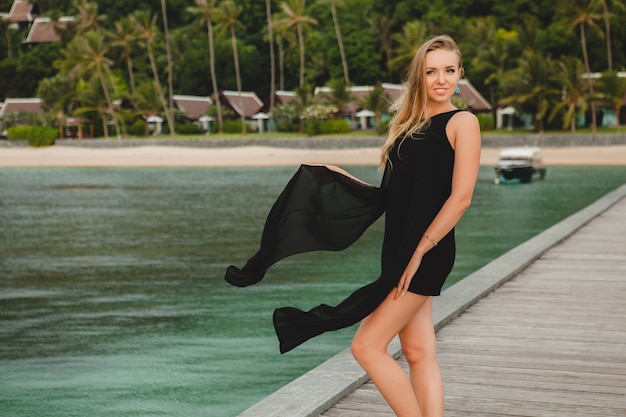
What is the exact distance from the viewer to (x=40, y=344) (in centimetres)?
1012

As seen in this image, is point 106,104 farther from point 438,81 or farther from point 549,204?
point 438,81

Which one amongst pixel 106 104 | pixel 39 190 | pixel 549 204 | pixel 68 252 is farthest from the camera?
pixel 106 104

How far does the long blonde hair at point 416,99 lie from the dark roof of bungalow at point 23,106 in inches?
3063

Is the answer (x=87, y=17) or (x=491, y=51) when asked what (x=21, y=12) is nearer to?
(x=87, y=17)

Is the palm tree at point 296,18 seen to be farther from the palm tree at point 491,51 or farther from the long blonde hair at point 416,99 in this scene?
the long blonde hair at point 416,99

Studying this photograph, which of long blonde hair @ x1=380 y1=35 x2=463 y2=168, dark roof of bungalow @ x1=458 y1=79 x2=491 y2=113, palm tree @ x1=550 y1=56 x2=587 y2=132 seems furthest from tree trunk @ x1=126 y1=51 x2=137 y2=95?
long blonde hair @ x1=380 y1=35 x2=463 y2=168

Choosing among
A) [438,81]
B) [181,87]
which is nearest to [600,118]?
[181,87]

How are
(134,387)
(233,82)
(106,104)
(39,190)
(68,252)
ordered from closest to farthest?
1. (134,387)
2. (68,252)
3. (39,190)
4. (106,104)
5. (233,82)

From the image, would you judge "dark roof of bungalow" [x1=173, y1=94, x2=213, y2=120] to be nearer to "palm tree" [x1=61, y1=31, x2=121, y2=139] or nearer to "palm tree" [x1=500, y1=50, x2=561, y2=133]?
"palm tree" [x1=61, y1=31, x2=121, y2=139]

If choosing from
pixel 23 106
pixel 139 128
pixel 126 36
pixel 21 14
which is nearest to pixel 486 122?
pixel 139 128

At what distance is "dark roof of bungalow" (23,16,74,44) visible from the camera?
85356 mm

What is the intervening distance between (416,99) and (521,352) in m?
2.64

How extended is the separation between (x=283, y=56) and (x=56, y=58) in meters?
20.8

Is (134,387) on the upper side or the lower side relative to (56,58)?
lower
